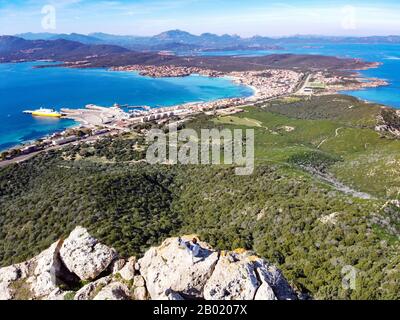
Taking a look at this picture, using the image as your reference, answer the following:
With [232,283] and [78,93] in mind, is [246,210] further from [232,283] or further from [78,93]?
[78,93]

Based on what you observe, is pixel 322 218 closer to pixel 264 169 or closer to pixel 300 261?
pixel 300 261

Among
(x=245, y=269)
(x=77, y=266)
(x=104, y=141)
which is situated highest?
(x=245, y=269)

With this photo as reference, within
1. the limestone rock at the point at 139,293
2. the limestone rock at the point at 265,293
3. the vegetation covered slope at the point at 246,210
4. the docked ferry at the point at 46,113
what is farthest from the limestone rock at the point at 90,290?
the docked ferry at the point at 46,113

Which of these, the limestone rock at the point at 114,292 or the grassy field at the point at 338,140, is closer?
the limestone rock at the point at 114,292

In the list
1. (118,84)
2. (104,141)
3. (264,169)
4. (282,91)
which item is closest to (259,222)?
(264,169)

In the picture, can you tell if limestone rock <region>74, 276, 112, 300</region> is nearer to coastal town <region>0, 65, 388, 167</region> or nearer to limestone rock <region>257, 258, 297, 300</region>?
limestone rock <region>257, 258, 297, 300</region>

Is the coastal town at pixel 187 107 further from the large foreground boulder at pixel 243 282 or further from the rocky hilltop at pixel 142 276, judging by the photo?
the large foreground boulder at pixel 243 282
